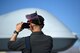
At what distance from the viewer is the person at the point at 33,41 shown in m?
2.29

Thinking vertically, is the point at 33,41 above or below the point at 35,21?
below

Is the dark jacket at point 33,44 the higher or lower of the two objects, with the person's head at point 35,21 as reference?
lower

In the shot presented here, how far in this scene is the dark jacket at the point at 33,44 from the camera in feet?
7.48

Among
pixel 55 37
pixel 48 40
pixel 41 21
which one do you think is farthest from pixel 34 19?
pixel 55 37

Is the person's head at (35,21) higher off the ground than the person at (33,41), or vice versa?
the person's head at (35,21)

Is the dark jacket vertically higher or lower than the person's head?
lower

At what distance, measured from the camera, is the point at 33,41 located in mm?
2350

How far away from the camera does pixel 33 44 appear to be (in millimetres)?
2342

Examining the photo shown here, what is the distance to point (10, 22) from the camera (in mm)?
9461

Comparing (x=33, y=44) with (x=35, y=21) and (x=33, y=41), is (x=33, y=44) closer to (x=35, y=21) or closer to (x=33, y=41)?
(x=33, y=41)

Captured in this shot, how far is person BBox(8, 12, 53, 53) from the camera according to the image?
90.1 inches

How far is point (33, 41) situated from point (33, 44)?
0.03m

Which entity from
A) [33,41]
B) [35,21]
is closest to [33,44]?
[33,41]

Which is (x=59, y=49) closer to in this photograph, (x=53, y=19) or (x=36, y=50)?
(x=53, y=19)
